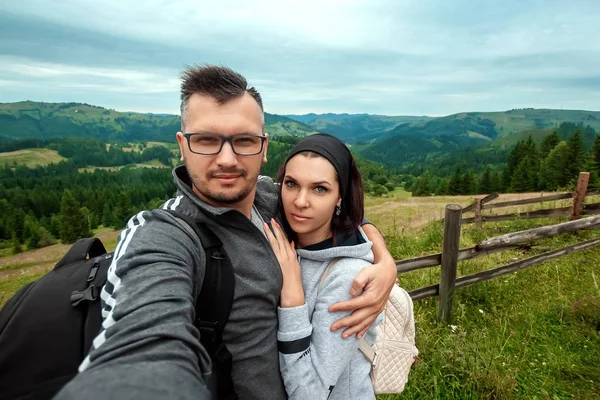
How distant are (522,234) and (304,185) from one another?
483 centimetres

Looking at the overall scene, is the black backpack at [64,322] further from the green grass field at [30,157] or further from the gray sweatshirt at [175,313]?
the green grass field at [30,157]

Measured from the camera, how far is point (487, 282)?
5.60 meters

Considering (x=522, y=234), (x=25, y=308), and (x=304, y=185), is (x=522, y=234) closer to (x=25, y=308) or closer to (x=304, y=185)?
(x=304, y=185)

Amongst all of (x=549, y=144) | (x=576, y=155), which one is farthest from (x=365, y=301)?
(x=549, y=144)

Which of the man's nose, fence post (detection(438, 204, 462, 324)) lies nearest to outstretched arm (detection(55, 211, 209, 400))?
the man's nose

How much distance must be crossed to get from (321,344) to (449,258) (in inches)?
130

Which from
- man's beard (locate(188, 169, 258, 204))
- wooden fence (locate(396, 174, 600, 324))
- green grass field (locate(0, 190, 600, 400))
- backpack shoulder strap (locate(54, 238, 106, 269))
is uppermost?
man's beard (locate(188, 169, 258, 204))

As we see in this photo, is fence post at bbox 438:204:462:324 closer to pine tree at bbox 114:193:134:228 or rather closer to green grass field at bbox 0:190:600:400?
green grass field at bbox 0:190:600:400

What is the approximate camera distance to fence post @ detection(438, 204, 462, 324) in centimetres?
433

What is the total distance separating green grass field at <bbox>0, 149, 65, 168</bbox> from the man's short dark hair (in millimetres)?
211119

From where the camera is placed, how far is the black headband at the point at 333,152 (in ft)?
6.98

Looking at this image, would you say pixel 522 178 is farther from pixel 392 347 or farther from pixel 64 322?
pixel 64 322

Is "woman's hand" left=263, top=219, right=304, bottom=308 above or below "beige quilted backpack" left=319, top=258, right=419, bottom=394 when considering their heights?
above

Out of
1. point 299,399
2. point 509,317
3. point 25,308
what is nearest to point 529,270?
point 509,317
